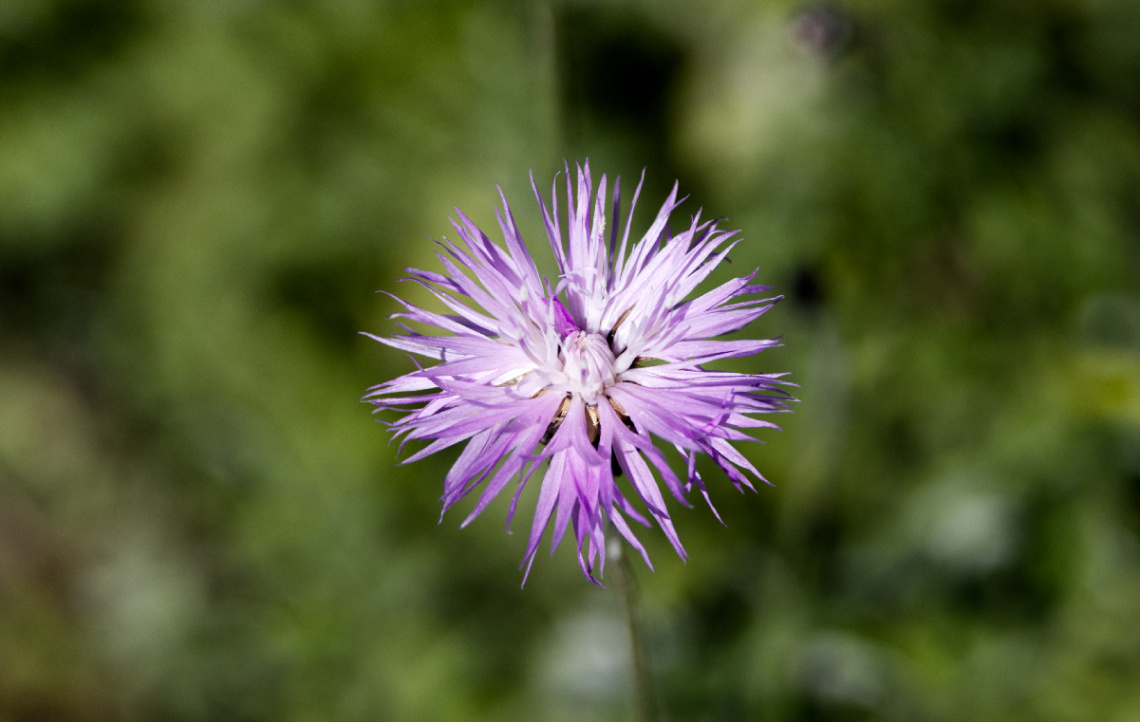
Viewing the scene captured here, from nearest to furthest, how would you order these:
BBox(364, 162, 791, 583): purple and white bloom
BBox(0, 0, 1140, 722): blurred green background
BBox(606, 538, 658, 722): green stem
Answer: BBox(364, 162, 791, 583): purple and white bloom → BBox(606, 538, 658, 722): green stem → BBox(0, 0, 1140, 722): blurred green background

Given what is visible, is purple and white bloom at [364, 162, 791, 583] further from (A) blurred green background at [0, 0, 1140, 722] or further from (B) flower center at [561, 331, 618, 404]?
(A) blurred green background at [0, 0, 1140, 722]

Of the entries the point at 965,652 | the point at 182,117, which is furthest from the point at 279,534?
the point at 965,652

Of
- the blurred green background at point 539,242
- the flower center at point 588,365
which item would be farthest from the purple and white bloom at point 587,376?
the blurred green background at point 539,242

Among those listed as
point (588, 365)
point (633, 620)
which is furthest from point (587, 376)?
point (633, 620)

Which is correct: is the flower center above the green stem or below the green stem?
above

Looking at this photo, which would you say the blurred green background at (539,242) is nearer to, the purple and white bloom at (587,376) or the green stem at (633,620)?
the purple and white bloom at (587,376)

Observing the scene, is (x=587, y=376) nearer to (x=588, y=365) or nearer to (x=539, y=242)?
(x=588, y=365)

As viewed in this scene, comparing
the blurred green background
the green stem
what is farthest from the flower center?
the blurred green background

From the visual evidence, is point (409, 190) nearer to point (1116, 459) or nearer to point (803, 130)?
point (803, 130)
